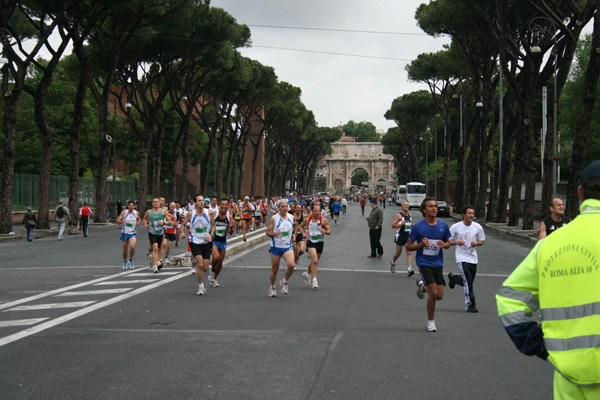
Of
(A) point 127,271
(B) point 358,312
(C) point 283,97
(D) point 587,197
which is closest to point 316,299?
(B) point 358,312

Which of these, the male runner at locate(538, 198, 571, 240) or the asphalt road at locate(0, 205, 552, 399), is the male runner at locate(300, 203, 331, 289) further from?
the male runner at locate(538, 198, 571, 240)

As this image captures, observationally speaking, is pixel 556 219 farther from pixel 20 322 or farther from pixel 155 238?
pixel 155 238

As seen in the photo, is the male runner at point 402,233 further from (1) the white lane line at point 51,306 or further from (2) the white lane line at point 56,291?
(1) the white lane line at point 51,306

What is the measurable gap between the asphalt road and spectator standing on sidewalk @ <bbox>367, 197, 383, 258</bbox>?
4.29 metres

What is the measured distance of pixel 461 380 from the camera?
19.0ft

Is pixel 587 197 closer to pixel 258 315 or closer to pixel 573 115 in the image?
pixel 258 315

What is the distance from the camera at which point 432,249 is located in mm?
8438

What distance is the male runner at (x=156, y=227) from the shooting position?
49.2 ft

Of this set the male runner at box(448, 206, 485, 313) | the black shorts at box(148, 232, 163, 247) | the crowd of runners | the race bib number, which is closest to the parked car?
the crowd of runners

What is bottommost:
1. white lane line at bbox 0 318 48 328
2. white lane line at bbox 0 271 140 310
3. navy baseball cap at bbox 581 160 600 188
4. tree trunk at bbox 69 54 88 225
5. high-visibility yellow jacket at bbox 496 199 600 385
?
white lane line at bbox 0 271 140 310

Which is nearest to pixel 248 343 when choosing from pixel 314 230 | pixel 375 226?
pixel 314 230

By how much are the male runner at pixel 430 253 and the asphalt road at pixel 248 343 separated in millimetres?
427

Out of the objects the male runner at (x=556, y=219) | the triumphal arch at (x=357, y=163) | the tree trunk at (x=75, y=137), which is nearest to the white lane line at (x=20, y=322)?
the male runner at (x=556, y=219)

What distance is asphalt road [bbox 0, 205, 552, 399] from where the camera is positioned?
556 cm
